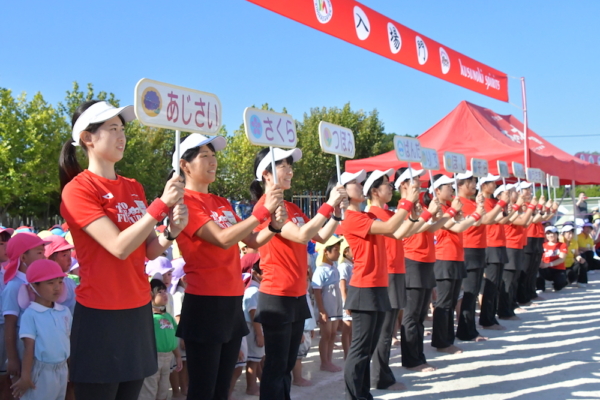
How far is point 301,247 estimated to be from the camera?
3.85 metres

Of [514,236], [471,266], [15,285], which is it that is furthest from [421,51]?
[15,285]

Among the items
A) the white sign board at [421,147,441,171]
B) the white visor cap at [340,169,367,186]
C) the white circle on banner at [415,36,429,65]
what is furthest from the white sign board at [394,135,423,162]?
the white circle on banner at [415,36,429,65]

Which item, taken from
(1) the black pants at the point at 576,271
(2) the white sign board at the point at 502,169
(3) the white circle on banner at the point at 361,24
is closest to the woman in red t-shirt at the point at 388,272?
(3) the white circle on banner at the point at 361,24

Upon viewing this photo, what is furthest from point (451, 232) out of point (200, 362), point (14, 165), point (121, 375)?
point (14, 165)

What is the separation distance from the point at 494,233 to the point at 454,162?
1.62m

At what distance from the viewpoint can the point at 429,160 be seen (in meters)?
6.06

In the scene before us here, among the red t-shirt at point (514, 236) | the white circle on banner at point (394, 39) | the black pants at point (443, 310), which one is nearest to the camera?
the black pants at point (443, 310)

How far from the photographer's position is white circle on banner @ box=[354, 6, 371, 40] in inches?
307

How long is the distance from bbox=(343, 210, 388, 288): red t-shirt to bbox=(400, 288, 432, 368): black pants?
1.17 meters

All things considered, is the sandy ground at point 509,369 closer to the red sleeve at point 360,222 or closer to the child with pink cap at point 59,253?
the red sleeve at point 360,222

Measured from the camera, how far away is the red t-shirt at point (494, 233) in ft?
25.2

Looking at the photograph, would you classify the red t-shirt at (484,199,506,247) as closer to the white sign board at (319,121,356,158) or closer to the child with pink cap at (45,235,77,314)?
the white sign board at (319,121,356,158)

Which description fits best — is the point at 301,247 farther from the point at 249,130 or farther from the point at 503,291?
the point at 503,291

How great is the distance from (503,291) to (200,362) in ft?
21.2
